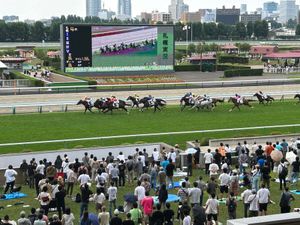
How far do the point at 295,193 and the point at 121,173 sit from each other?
4130 millimetres

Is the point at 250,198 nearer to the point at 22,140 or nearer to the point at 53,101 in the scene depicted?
the point at 22,140

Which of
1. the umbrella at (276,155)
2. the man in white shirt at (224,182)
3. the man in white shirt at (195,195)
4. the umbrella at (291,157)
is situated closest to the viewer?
the man in white shirt at (195,195)

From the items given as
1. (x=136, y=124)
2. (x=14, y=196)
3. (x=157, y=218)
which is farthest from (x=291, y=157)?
(x=136, y=124)

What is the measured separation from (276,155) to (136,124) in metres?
9.82

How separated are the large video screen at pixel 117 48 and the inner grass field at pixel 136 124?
16.9 m

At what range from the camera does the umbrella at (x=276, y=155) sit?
15.4 meters

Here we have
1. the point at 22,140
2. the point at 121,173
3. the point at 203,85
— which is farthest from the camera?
the point at 203,85

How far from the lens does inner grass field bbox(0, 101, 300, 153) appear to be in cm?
2098

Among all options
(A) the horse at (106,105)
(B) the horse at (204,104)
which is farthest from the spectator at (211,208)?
(B) the horse at (204,104)

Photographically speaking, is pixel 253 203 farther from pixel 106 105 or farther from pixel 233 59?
pixel 233 59

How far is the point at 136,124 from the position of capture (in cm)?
2438

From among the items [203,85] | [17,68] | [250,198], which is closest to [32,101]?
[203,85]

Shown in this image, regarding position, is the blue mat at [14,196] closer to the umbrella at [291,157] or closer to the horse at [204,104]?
the umbrella at [291,157]

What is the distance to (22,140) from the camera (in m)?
20.9
